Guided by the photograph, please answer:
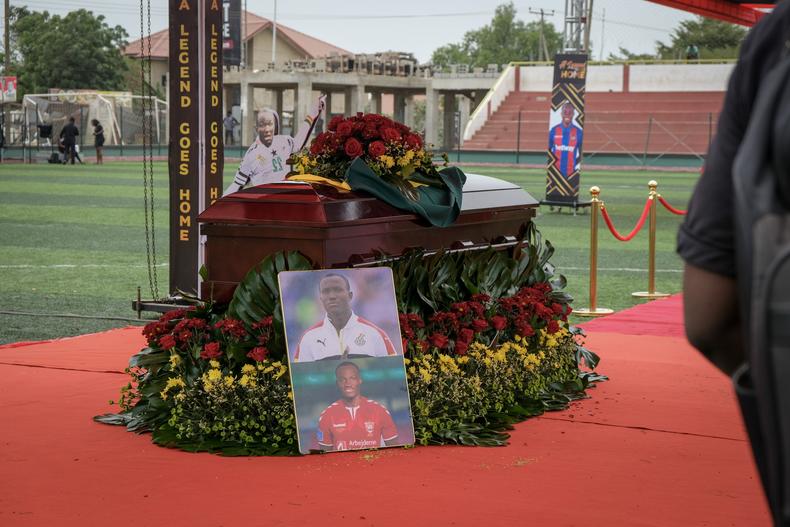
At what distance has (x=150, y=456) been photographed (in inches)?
199

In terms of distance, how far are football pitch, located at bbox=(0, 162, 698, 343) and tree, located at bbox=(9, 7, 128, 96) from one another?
47.9m

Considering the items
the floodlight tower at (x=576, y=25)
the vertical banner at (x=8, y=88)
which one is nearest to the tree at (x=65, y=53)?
the vertical banner at (x=8, y=88)

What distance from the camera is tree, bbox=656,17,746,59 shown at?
79.4 meters

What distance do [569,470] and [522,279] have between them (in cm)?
203

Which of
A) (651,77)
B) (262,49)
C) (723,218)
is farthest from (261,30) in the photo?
(723,218)

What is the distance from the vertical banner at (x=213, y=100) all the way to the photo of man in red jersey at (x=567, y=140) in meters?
12.6

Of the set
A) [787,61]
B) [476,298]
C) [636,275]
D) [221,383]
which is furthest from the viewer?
[636,275]

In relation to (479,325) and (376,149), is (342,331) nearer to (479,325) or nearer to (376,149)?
(479,325)

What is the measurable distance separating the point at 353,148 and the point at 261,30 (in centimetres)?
9135

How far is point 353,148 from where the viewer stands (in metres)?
5.89

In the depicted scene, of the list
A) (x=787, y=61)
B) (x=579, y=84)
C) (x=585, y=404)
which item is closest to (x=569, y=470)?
(x=585, y=404)

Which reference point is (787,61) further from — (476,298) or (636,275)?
(636,275)

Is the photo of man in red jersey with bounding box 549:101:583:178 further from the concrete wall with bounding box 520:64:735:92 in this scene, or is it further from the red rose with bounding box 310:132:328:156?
the concrete wall with bounding box 520:64:735:92

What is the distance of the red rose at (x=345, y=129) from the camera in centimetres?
600
